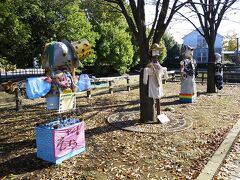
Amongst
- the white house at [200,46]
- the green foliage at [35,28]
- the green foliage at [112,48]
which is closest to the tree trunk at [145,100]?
the green foliage at [35,28]

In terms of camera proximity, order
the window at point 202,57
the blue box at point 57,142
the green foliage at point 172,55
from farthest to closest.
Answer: the window at point 202,57 < the green foliage at point 172,55 < the blue box at point 57,142

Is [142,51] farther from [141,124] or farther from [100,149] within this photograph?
[100,149]

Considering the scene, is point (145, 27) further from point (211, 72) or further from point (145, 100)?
point (211, 72)

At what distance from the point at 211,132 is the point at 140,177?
3.09 metres

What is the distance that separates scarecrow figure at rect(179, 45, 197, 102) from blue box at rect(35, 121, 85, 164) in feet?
20.5

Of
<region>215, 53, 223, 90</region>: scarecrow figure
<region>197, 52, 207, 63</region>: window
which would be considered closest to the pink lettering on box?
<region>215, 53, 223, 90</region>: scarecrow figure

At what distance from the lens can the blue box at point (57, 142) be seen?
190 inches

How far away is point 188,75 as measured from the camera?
1062 centimetres

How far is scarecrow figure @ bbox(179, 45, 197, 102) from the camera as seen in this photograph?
10398 mm

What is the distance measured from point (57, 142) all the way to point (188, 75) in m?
7.03

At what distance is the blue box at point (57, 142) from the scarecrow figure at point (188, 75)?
6.25 m

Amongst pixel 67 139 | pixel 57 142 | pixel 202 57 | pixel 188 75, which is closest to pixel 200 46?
pixel 202 57

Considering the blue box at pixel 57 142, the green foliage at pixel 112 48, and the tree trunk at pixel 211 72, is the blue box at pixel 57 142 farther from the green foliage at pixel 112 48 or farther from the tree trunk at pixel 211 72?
the green foliage at pixel 112 48

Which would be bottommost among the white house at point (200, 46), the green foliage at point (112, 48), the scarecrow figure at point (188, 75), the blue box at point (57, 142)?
the blue box at point (57, 142)
